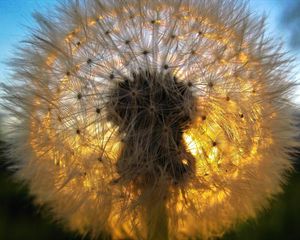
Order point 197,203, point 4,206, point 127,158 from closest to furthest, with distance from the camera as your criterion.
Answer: point 127,158 < point 197,203 < point 4,206

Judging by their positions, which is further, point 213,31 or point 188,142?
point 213,31

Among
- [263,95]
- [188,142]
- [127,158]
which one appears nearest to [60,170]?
[127,158]

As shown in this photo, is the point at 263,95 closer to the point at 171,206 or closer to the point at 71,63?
the point at 171,206

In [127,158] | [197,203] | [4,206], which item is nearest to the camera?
[127,158]

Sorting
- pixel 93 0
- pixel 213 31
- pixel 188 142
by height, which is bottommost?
pixel 188 142

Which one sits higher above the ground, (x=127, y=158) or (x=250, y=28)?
(x=250, y=28)
